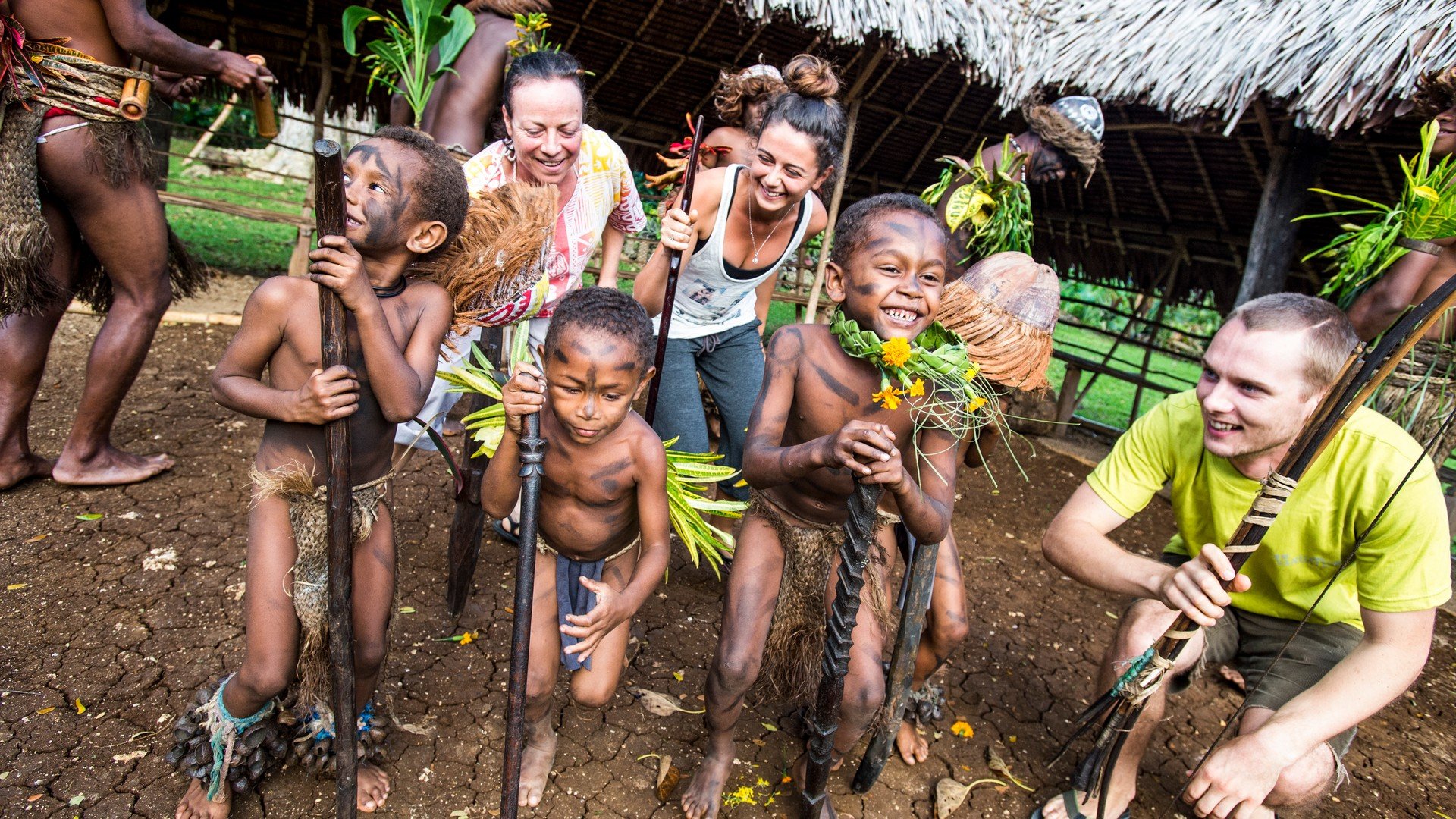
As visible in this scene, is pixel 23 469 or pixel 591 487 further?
pixel 23 469

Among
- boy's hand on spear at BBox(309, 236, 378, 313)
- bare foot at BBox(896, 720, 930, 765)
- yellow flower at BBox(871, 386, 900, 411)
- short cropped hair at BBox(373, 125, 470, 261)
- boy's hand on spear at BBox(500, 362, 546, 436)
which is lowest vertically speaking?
bare foot at BBox(896, 720, 930, 765)

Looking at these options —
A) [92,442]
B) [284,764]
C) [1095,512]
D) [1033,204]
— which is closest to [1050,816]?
[1095,512]

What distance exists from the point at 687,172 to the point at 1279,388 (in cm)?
182

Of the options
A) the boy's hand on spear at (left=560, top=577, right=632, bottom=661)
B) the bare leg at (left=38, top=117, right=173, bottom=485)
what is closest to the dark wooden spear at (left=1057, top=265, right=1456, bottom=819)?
the boy's hand on spear at (left=560, top=577, right=632, bottom=661)

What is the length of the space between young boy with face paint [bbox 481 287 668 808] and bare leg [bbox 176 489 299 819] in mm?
515

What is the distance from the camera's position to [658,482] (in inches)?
92.0

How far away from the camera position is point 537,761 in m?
2.49

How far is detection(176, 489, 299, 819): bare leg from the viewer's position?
212 centimetres

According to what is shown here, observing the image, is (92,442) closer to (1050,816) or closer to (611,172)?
(611,172)

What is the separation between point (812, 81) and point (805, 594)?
186cm

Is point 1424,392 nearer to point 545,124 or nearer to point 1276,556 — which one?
point 1276,556

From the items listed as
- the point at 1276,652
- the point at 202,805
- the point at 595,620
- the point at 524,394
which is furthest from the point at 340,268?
the point at 1276,652

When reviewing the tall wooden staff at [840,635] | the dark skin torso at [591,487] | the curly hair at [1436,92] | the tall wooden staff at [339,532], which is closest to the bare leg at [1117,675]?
the tall wooden staff at [840,635]

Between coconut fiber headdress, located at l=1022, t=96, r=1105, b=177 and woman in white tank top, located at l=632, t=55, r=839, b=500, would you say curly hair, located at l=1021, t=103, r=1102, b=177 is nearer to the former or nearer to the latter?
coconut fiber headdress, located at l=1022, t=96, r=1105, b=177
